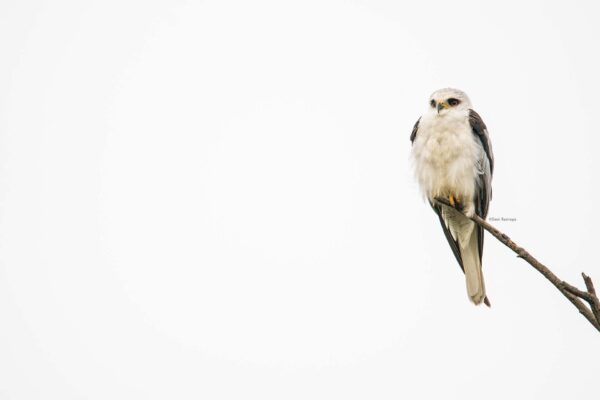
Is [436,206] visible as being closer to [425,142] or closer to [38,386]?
[425,142]

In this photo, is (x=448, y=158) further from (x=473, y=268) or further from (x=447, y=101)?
(x=473, y=268)

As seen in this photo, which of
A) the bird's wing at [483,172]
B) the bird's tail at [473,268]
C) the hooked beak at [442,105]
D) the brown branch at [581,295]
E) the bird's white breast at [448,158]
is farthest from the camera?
the hooked beak at [442,105]

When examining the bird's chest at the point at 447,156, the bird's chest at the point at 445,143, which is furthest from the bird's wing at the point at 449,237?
the bird's chest at the point at 445,143

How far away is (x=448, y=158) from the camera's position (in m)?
7.32

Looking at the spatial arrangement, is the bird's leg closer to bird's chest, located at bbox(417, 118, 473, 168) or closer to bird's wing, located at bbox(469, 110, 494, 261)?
bird's wing, located at bbox(469, 110, 494, 261)

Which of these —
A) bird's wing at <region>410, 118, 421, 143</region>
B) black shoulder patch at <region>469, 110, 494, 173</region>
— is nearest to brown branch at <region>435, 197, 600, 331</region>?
black shoulder patch at <region>469, 110, 494, 173</region>

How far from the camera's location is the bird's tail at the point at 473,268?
6270mm

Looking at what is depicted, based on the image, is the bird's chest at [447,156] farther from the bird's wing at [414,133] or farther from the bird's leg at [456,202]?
the bird's wing at [414,133]

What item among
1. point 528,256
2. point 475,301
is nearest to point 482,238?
point 475,301

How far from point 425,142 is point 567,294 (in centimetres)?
451

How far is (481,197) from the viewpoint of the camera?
7637mm

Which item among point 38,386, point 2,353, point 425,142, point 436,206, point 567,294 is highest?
point 2,353

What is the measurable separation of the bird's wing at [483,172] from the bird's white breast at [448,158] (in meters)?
0.08

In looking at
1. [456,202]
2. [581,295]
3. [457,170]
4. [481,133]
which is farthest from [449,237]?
[581,295]
